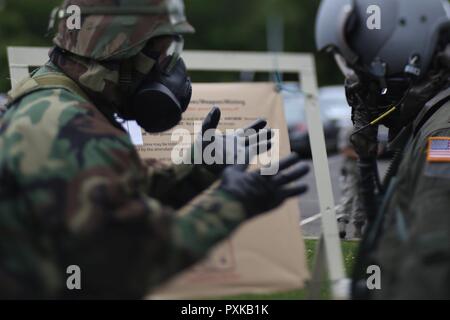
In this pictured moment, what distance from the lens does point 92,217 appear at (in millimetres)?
2279

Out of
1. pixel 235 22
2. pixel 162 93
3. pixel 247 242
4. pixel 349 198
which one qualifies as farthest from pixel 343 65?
pixel 235 22

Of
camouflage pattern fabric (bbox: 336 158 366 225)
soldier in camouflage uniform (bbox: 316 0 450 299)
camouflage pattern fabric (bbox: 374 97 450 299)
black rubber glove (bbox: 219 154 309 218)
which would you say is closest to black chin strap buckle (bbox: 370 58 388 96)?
soldier in camouflage uniform (bbox: 316 0 450 299)

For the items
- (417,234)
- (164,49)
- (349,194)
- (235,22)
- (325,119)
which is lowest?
(235,22)

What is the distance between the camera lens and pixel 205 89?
173 inches

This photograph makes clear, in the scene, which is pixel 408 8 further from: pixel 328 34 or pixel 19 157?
pixel 19 157

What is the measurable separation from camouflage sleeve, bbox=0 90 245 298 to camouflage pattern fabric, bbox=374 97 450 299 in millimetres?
545

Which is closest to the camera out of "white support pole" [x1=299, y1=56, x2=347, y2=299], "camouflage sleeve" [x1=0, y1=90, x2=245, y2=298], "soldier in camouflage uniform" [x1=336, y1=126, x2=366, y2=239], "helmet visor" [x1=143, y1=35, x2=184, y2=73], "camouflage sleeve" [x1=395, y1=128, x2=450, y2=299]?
"camouflage sleeve" [x1=0, y1=90, x2=245, y2=298]

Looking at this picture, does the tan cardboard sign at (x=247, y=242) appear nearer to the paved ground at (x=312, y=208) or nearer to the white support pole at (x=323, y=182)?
the white support pole at (x=323, y=182)

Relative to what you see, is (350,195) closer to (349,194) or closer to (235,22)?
(349,194)

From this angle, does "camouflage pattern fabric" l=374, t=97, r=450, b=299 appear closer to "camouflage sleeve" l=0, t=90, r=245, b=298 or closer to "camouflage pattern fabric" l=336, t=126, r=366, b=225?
"camouflage sleeve" l=0, t=90, r=245, b=298

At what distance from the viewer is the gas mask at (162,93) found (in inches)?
119

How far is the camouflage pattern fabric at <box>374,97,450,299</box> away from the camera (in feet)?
8.17

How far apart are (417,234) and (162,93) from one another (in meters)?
1.09

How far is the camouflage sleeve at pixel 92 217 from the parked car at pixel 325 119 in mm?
13122
